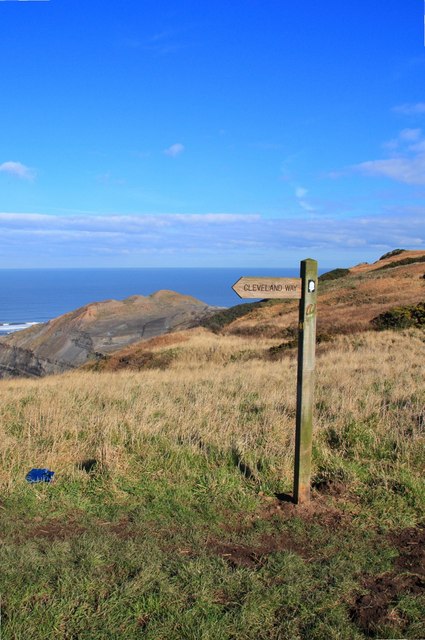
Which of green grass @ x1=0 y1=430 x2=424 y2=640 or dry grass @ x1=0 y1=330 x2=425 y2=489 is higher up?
dry grass @ x1=0 y1=330 x2=425 y2=489

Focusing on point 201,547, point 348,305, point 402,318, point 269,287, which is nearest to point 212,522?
point 201,547

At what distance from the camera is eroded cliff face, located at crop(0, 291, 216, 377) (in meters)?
34.8

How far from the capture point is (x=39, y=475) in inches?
212

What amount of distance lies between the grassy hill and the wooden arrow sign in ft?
5.96

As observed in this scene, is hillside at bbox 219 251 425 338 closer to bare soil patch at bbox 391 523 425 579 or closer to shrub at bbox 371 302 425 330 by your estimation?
shrub at bbox 371 302 425 330

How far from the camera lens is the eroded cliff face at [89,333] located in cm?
3484

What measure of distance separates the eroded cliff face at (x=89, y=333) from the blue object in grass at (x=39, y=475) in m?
28.6

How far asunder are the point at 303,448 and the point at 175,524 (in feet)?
4.53

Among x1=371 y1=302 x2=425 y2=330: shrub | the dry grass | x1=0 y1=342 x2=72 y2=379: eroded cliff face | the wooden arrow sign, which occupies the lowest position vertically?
x1=0 y1=342 x2=72 y2=379: eroded cliff face

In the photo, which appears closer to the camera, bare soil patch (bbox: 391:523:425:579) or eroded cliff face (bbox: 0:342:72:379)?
bare soil patch (bbox: 391:523:425:579)

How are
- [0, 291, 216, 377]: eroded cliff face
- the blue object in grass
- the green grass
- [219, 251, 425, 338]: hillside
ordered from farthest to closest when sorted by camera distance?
1. [0, 291, 216, 377]: eroded cliff face
2. [219, 251, 425, 338]: hillside
3. the blue object in grass
4. the green grass

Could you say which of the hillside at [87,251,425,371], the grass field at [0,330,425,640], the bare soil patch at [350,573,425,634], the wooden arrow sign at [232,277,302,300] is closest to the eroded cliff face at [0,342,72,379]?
the hillside at [87,251,425,371]

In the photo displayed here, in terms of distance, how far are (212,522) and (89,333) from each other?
33.2m

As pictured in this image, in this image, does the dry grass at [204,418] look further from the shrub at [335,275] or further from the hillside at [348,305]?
the shrub at [335,275]
